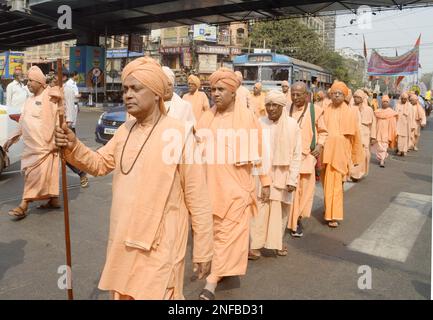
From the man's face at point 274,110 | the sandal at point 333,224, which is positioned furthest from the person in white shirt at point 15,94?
the sandal at point 333,224

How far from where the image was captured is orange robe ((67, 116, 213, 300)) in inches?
87.4

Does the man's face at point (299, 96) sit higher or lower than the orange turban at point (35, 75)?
lower

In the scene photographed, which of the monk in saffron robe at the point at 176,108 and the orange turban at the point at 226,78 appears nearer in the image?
the orange turban at the point at 226,78

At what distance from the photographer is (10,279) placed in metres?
3.65

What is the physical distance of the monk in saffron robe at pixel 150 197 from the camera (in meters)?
2.22

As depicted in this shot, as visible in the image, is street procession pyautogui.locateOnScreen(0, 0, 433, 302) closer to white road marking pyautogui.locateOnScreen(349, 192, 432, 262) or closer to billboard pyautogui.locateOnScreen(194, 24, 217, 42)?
white road marking pyautogui.locateOnScreen(349, 192, 432, 262)

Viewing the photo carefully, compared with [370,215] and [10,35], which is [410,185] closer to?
[370,215]

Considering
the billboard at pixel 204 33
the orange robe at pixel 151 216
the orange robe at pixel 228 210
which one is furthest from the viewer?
the billboard at pixel 204 33

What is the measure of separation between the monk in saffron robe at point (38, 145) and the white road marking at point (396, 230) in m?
3.66

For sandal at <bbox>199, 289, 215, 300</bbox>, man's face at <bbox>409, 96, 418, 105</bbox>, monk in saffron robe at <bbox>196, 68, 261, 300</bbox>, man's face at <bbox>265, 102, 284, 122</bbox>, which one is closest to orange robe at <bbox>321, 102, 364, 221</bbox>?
man's face at <bbox>265, 102, 284, 122</bbox>

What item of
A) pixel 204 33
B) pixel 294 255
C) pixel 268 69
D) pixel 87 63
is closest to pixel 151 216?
pixel 294 255

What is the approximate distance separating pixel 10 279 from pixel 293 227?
9.80 ft

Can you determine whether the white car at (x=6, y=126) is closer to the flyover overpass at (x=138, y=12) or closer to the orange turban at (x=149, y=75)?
the orange turban at (x=149, y=75)

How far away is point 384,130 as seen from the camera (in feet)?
36.7
